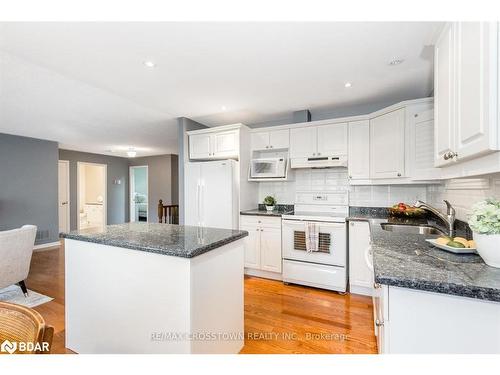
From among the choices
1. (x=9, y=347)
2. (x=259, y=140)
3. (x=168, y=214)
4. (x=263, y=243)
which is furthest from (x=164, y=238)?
(x=168, y=214)

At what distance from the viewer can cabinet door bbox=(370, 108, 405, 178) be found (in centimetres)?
264

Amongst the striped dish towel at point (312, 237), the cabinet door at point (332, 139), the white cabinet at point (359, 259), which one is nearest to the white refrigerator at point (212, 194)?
the striped dish towel at point (312, 237)

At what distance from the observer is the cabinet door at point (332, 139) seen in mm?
3074

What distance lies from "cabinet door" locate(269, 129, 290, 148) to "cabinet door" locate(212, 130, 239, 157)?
521 mm

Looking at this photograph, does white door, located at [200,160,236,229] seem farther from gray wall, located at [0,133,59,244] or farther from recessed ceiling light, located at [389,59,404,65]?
gray wall, located at [0,133,59,244]

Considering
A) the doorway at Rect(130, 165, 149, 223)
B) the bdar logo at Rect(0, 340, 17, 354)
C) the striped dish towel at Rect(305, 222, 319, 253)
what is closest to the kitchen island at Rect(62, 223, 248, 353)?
the bdar logo at Rect(0, 340, 17, 354)

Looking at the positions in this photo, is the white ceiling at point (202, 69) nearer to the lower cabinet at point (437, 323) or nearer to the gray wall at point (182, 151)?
the gray wall at point (182, 151)

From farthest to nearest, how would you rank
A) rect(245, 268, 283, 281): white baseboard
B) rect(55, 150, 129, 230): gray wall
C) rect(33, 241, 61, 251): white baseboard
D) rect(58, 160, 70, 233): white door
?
rect(55, 150, 129, 230): gray wall
rect(58, 160, 70, 233): white door
rect(33, 241, 61, 251): white baseboard
rect(245, 268, 283, 281): white baseboard

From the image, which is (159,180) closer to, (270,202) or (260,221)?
(270,202)

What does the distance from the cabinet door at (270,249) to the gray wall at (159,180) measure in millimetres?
4672

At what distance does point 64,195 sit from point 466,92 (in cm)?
759

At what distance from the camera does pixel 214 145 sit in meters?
3.56

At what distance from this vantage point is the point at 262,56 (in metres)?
1.99

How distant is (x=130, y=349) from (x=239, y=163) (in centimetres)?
239
